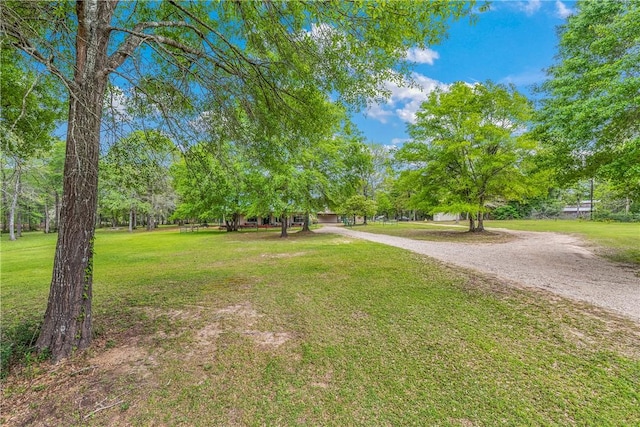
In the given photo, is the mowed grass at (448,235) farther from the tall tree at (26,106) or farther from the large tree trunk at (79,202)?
the tall tree at (26,106)

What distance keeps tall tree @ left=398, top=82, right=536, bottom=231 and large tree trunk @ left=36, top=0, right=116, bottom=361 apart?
15498 millimetres

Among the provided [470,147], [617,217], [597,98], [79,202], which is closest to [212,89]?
[79,202]

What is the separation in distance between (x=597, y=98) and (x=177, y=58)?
867 centimetres

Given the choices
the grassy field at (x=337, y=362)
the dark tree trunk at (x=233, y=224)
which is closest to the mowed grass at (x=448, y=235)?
the grassy field at (x=337, y=362)

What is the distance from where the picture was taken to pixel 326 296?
5.26 m

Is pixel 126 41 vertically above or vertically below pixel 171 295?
above

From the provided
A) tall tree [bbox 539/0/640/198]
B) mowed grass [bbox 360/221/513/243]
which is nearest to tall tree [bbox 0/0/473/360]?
tall tree [bbox 539/0/640/198]

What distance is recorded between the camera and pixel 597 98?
5891 millimetres

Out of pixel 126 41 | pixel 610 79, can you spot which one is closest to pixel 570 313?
pixel 610 79

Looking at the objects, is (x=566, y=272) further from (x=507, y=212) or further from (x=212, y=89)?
(x=507, y=212)

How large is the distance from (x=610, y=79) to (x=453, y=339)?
7414 millimetres

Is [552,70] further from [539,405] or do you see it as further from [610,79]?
[539,405]

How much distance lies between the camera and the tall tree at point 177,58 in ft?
9.76

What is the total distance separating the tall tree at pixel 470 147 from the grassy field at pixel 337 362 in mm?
11695
